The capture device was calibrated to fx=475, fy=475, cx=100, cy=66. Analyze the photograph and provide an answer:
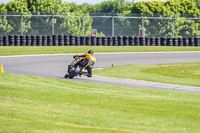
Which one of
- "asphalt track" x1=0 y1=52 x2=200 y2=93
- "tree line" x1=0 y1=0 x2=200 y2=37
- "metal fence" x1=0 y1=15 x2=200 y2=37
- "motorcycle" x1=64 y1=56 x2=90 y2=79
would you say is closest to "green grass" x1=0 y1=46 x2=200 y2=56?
"asphalt track" x1=0 y1=52 x2=200 y2=93

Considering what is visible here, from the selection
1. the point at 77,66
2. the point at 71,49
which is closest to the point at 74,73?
the point at 77,66

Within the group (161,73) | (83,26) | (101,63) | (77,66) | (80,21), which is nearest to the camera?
(77,66)

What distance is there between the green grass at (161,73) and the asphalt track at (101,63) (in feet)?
4.10

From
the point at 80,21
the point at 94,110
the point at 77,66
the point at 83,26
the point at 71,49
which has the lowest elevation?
the point at 71,49

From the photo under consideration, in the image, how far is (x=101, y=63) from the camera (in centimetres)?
2850

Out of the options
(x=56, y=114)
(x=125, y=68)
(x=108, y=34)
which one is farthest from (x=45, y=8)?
(x=56, y=114)

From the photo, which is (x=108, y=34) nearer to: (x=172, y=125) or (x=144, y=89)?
(x=144, y=89)

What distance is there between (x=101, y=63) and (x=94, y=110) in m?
17.3

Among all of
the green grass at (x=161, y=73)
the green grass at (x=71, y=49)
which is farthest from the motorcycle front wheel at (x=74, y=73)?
the green grass at (x=71, y=49)

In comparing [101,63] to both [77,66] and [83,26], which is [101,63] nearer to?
[77,66]

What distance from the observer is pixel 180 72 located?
23.2 metres

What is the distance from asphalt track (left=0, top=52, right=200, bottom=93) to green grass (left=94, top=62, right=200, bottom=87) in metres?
1.25

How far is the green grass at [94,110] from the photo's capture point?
30.6ft

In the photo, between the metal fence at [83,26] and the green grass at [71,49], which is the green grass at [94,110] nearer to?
the green grass at [71,49]
